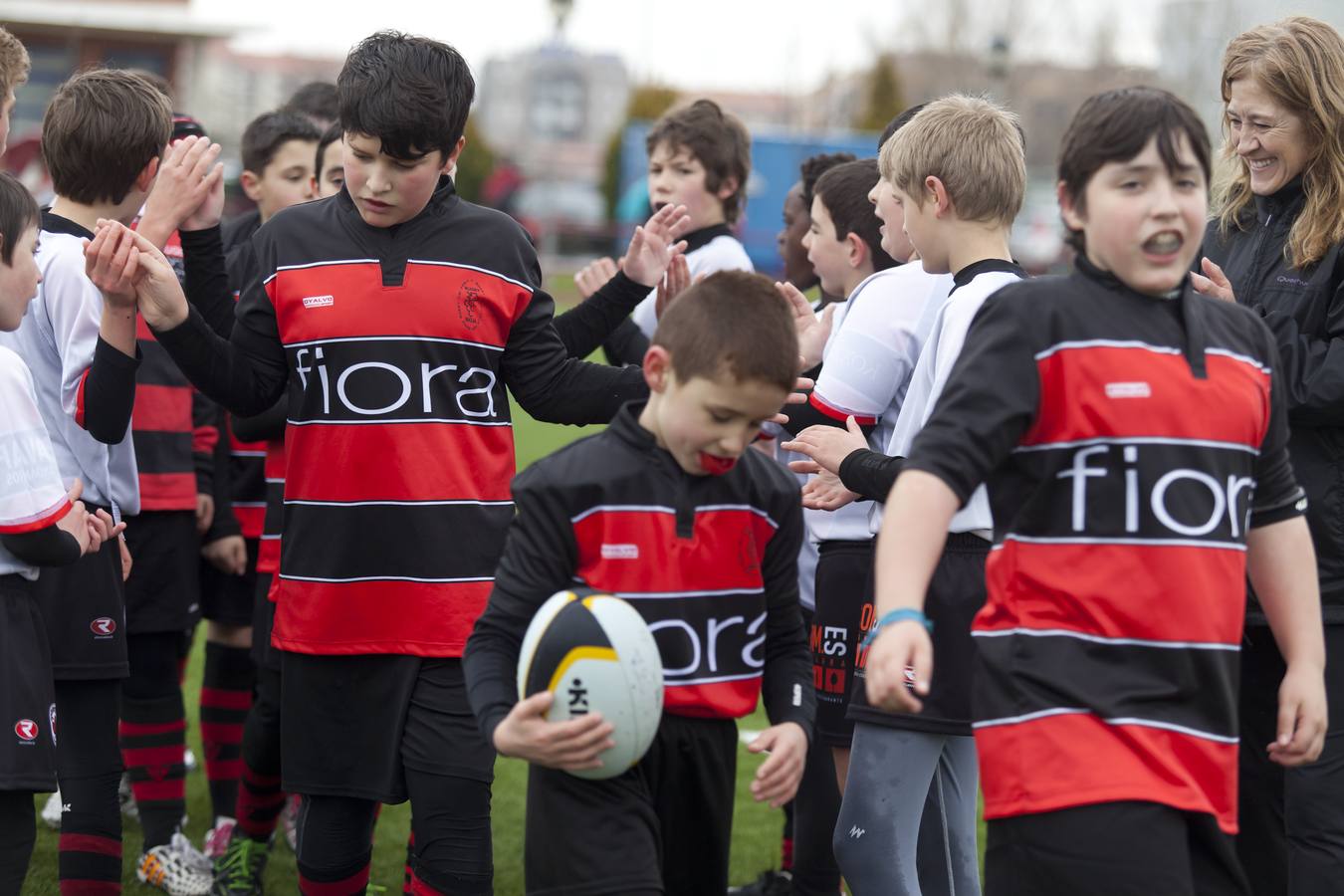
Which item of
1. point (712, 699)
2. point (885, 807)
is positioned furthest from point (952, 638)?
point (712, 699)

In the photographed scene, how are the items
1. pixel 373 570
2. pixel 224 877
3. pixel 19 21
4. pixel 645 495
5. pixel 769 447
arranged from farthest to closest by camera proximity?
1. pixel 19 21
2. pixel 769 447
3. pixel 224 877
4. pixel 373 570
5. pixel 645 495

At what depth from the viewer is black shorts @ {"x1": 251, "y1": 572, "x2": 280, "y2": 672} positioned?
194 inches

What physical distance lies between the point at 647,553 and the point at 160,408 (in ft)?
9.48

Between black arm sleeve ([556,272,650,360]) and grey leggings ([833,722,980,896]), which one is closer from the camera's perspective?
grey leggings ([833,722,980,896])

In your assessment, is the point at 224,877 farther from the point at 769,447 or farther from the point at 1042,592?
the point at 1042,592

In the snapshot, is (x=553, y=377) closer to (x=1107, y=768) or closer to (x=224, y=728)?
(x=1107, y=768)

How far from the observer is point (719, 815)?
3.22 meters

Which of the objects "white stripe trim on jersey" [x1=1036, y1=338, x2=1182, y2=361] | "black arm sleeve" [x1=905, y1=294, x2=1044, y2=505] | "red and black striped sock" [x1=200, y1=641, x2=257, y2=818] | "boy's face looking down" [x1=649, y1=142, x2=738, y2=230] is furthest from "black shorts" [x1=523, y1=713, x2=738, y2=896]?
"boy's face looking down" [x1=649, y1=142, x2=738, y2=230]

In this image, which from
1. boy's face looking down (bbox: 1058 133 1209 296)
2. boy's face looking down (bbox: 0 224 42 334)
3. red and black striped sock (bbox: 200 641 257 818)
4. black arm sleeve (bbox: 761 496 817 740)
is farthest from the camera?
red and black striped sock (bbox: 200 641 257 818)

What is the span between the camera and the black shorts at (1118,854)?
2754mm

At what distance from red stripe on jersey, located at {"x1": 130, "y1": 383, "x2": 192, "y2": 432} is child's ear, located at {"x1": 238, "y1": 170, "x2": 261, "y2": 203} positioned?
1127 millimetres

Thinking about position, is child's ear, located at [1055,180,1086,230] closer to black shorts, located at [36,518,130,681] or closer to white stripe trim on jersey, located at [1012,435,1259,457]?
white stripe trim on jersey, located at [1012,435,1259,457]

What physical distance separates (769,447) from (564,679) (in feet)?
11.0

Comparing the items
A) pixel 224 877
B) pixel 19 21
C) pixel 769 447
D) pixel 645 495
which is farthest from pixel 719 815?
pixel 19 21
